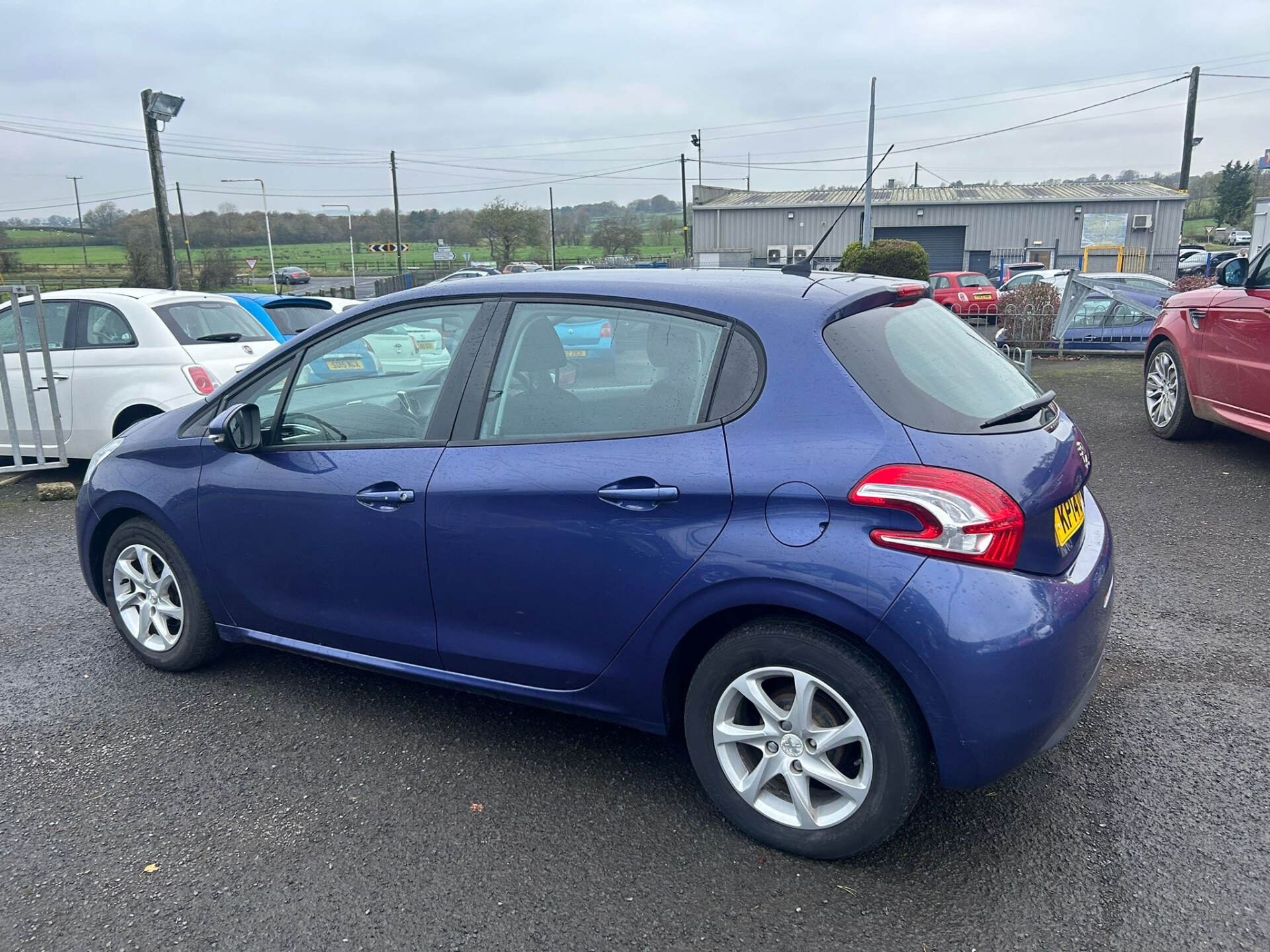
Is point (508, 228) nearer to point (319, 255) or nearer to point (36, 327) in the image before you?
point (319, 255)

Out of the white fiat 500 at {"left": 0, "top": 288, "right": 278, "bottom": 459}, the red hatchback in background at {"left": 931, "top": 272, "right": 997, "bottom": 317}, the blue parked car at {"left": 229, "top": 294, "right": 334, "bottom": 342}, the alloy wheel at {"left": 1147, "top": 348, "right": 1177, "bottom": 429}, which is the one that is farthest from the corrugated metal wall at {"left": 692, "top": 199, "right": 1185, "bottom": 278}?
the white fiat 500 at {"left": 0, "top": 288, "right": 278, "bottom": 459}

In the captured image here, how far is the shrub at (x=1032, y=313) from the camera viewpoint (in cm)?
1555

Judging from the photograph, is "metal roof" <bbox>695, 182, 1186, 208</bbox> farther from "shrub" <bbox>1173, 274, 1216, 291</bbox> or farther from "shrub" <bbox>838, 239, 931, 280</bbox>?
"shrub" <bbox>1173, 274, 1216, 291</bbox>

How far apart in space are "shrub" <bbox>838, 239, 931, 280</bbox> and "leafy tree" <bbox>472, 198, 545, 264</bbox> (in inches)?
1846

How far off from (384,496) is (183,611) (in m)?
1.35

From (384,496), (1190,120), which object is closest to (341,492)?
(384,496)

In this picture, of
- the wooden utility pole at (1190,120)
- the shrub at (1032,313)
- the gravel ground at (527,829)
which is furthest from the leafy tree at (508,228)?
the gravel ground at (527,829)

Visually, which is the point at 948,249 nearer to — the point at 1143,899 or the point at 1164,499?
the point at 1164,499

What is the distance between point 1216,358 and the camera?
707 centimetres

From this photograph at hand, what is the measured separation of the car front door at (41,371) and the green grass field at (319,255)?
42360 millimetres

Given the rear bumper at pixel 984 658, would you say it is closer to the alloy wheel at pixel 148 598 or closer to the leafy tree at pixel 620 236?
the alloy wheel at pixel 148 598

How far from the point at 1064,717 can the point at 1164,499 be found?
4648 mm

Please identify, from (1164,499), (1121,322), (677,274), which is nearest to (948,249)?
(1121,322)

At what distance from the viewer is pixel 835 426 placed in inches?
100
